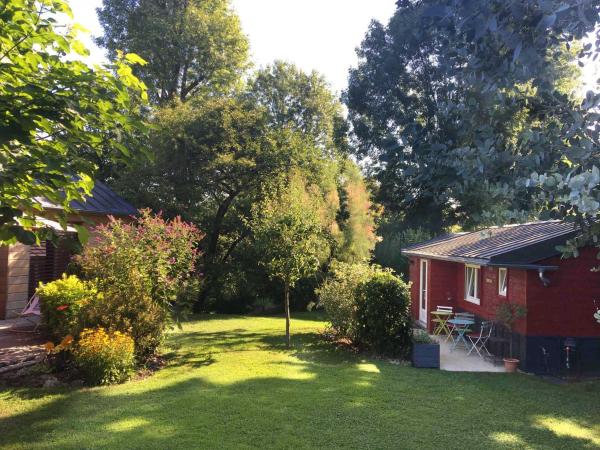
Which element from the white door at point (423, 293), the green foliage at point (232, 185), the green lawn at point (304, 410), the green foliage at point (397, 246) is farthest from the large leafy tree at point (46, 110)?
the green foliage at point (397, 246)

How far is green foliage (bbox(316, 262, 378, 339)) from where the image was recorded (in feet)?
37.1

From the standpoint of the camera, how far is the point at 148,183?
1828 centimetres

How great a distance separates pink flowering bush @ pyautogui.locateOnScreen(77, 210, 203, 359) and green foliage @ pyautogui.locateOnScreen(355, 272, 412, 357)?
13.0 ft

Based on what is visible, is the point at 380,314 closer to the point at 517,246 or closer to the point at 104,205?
the point at 517,246

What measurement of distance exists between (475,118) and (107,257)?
289 inches

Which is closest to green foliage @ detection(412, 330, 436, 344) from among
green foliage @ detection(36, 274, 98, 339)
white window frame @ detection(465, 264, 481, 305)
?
white window frame @ detection(465, 264, 481, 305)

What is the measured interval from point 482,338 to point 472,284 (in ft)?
7.99

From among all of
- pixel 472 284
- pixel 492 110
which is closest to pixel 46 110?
pixel 492 110

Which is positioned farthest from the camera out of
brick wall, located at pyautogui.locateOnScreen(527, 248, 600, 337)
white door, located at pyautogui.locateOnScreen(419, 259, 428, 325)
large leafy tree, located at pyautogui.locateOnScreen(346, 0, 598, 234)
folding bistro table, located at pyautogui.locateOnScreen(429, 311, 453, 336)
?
white door, located at pyautogui.locateOnScreen(419, 259, 428, 325)

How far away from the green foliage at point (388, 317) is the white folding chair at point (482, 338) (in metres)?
1.85

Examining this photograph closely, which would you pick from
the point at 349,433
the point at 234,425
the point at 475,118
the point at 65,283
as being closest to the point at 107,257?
the point at 65,283

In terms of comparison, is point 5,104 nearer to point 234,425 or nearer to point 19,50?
point 19,50

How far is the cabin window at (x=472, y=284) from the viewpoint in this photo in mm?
13138

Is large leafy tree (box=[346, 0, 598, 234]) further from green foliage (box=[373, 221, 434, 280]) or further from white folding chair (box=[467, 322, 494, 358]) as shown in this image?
green foliage (box=[373, 221, 434, 280])
